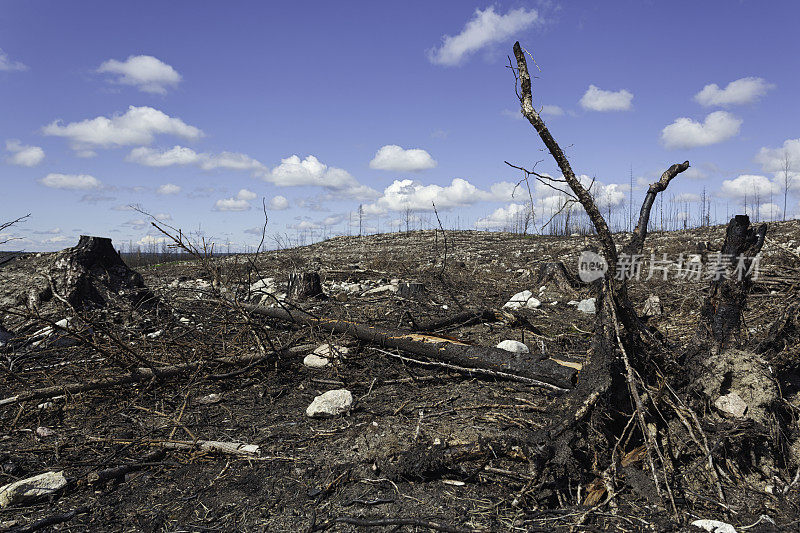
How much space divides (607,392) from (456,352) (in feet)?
4.64

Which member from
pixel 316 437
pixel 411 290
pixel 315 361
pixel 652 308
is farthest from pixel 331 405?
pixel 652 308

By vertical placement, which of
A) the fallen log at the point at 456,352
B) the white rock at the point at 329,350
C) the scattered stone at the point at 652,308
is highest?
the scattered stone at the point at 652,308

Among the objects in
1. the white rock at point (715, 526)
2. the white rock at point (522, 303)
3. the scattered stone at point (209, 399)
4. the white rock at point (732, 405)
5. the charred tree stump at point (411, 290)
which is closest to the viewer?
the white rock at point (715, 526)

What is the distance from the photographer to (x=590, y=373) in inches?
116

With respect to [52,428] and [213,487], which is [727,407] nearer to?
[213,487]

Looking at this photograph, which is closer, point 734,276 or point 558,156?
point 558,156

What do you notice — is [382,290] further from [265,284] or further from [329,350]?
[329,350]

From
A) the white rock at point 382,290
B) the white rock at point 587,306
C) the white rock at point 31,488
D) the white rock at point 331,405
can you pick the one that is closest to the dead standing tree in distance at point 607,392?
the white rock at point 331,405

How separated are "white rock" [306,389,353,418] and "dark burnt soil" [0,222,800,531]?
0.25 ft

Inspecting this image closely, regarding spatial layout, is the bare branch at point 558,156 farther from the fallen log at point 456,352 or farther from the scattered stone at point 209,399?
the scattered stone at point 209,399

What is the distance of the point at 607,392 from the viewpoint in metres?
2.81

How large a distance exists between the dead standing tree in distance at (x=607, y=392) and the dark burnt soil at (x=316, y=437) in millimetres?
97

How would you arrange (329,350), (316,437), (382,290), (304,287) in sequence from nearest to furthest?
(316,437)
(329,350)
(304,287)
(382,290)

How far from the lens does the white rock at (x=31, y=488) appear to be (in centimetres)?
258
